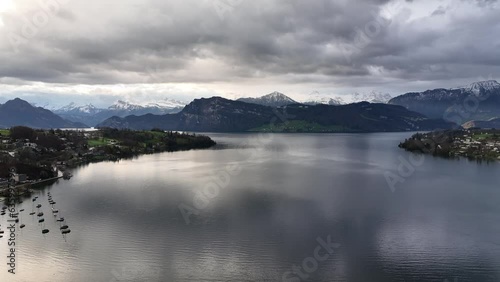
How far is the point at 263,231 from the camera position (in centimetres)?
4844

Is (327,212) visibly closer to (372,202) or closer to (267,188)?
(372,202)

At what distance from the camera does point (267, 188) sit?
79625 millimetres

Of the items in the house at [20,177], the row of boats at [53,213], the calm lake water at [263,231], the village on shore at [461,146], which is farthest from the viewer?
the village on shore at [461,146]

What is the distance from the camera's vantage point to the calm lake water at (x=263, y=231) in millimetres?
37125

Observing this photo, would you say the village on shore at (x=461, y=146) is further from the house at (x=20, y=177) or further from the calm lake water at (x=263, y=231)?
the house at (x=20, y=177)

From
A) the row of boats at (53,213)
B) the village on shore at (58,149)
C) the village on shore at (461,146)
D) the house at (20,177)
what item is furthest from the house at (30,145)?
the village on shore at (461,146)

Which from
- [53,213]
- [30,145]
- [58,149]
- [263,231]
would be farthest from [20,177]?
[263,231]

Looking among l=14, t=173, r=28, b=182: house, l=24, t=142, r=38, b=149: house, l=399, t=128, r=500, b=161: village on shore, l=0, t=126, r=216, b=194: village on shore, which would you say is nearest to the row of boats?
l=14, t=173, r=28, b=182: house

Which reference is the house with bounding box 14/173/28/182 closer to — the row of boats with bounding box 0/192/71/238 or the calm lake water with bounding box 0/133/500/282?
the calm lake water with bounding box 0/133/500/282

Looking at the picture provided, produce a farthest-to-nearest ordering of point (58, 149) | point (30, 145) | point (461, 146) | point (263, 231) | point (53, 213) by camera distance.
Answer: point (461, 146) → point (58, 149) → point (30, 145) → point (53, 213) → point (263, 231)

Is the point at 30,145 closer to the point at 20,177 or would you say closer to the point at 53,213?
the point at 20,177

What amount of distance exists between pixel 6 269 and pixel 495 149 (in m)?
163

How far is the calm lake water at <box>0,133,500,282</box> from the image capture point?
37125 millimetres

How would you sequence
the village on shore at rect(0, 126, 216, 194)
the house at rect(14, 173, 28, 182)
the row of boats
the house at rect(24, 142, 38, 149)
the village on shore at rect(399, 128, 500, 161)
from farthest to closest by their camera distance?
1. the village on shore at rect(399, 128, 500, 161)
2. the house at rect(24, 142, 38, 149)
3. the village on shore at rect(0, 126, 216, 194)
4. the house at rect(14, 173, 28, 182)
5. the row of boats
